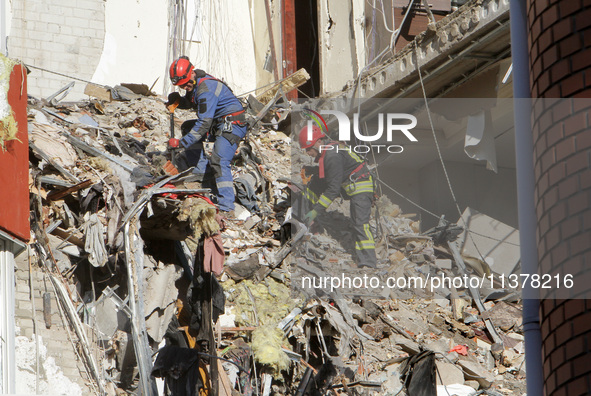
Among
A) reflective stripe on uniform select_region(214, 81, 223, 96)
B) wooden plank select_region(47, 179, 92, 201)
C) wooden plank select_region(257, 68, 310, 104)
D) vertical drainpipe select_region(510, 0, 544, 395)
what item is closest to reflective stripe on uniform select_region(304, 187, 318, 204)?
reflective stripe on uniform select_region(214, 81, 223, 96)

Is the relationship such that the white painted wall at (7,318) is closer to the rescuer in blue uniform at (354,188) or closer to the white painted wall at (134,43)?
the rescuer in blue uniform at (354,188)

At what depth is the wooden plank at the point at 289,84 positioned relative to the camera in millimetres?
13766

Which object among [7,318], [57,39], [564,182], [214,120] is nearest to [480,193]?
[214,120]

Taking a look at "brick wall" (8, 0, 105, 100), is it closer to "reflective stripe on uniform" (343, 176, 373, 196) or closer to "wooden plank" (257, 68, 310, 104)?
"wooden plank" (257, 68, 310, 104)

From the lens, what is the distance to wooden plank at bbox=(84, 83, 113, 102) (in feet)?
45.2

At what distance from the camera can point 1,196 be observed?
642 cm

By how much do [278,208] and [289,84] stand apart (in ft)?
10.9

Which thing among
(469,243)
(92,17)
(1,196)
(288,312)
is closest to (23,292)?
(1,196)

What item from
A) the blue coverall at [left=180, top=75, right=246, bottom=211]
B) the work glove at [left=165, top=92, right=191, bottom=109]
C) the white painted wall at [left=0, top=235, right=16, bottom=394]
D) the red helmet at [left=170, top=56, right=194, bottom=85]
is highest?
the red helmet at [left=170, top=56, right=194, bottom=85]

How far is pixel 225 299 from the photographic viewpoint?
9297mm

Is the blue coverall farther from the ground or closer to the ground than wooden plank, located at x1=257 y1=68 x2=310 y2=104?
closer to the ground

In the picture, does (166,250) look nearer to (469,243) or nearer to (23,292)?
(23,292)

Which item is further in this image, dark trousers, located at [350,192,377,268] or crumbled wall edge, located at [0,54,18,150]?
dark trousers, located at [350,192,377,268]

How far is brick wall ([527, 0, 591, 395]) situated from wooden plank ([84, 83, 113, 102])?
10813 millimetres
